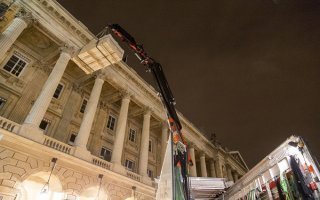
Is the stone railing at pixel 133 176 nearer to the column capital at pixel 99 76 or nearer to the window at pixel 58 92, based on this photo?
the column capital at pixel 99 76

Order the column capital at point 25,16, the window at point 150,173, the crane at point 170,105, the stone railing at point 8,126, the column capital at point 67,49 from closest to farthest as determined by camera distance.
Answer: the crane at point 170,105 → the stone railing at point 8,126 → the column capital at point 25,16 → the column capital at point 67,49 → the window at point 150,173

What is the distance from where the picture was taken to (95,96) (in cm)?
1694

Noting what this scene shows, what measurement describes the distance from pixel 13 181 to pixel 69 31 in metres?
11.8

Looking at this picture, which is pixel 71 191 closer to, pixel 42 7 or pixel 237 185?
pixel 237 185

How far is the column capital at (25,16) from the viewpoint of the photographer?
45.2ft

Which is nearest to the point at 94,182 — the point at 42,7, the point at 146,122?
the point at 146,122

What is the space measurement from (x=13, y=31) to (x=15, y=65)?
423 cm

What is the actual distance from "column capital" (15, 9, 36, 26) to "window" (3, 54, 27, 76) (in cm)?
378

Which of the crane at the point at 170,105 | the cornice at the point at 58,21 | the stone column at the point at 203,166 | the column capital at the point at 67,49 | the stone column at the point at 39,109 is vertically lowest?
the crane at the point at 170,105

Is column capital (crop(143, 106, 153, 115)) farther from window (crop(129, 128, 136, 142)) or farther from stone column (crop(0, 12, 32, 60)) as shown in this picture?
stone column (crop(0, 12, 32, 60))

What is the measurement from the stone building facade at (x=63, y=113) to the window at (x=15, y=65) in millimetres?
69

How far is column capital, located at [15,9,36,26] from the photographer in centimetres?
1377

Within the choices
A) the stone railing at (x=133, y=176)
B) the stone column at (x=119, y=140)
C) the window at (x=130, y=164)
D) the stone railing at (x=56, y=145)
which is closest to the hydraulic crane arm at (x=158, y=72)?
the stone railing at (x=56, y=145)

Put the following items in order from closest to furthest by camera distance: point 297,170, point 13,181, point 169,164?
1. point 169,164
2. point 297,170
3. point 13,181
